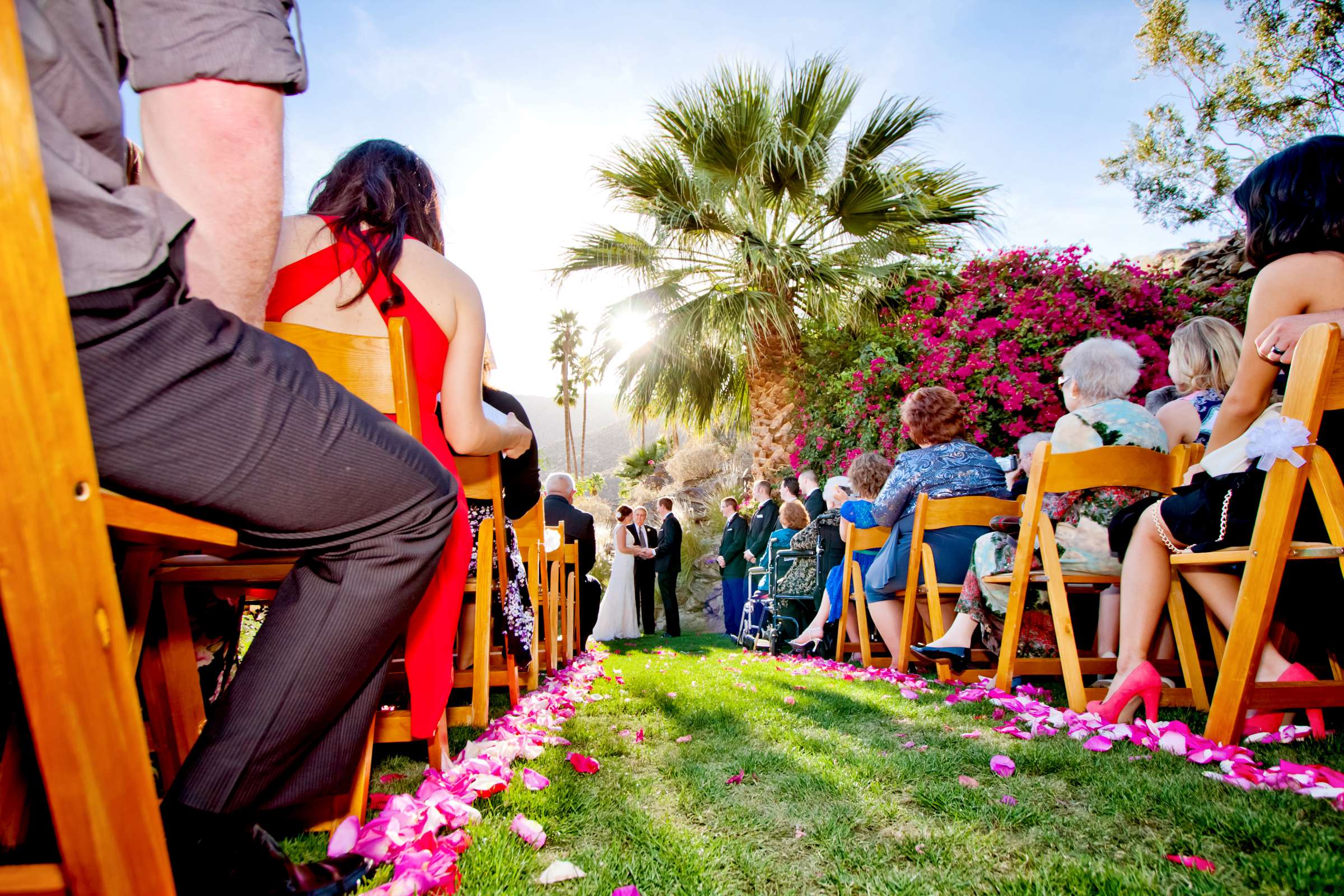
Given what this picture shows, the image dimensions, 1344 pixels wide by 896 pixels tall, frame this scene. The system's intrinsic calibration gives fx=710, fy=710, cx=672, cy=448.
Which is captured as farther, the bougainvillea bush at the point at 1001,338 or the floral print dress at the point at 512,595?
the bougainvillea bush at the point at 1001,338

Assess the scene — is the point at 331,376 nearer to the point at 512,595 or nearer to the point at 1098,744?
the point at 512,595

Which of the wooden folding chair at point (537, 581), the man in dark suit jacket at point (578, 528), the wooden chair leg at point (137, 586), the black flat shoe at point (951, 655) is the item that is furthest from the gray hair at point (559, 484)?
the wooden chair leg at point (137, 586)

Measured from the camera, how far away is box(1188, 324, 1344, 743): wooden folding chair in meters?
1.75

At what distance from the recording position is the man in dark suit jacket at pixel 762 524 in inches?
340

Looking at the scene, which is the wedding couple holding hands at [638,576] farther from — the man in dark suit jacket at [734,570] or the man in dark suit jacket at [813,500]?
the man in dark suit jacket at [813,500]

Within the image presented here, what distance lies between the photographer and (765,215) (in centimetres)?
876

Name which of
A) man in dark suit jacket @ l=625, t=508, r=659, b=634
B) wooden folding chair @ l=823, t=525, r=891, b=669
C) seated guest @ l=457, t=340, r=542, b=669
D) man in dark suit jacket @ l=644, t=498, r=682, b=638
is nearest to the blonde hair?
wooden folding chair @ l=823, t=525, r=891, b=669

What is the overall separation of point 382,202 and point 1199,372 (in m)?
3.51

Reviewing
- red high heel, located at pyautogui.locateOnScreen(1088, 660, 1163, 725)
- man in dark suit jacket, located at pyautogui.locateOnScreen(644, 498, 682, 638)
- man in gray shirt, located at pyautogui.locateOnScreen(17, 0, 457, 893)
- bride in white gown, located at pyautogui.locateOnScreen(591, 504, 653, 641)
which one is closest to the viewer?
man in gray shirt, located at pyautogui.locateOnScreen(17, 0, 457, 893)

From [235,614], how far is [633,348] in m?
7.42

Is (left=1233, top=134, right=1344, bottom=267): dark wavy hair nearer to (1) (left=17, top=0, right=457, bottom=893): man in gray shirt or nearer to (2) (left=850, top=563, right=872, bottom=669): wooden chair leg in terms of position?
(1) (left=17, top=0, right=457, bottom=893): man in gray shirt

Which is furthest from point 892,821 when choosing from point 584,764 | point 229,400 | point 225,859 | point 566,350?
point 566,350

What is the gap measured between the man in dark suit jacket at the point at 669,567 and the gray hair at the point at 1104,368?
743cm

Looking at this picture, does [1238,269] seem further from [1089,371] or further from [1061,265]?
[1089,371]
